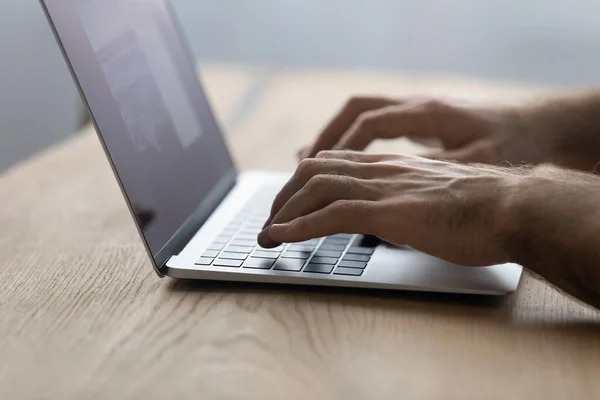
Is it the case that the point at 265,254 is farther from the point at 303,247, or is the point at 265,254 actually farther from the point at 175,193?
the point at 175,193

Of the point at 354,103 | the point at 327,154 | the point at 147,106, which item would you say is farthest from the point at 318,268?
the point at 354,103

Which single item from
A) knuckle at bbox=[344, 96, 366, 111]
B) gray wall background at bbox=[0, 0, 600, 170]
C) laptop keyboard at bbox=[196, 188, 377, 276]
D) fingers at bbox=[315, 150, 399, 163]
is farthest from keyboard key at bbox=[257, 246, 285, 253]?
gray wall background at bbox=[0, 0, 600, 170]

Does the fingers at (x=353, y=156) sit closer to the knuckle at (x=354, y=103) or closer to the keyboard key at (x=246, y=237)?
the keyboard key at (x=246, y=237)

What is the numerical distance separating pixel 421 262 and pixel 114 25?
43cm

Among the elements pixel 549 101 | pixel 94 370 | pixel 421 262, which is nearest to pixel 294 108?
pixel 549 101

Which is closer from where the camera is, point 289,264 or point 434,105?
point 289,264

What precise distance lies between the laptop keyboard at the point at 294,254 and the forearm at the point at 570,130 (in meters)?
0.37

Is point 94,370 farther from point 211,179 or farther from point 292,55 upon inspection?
point 292,55

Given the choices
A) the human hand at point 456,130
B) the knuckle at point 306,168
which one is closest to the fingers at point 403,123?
the human hand at point 456,130

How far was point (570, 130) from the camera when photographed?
42.8 inches

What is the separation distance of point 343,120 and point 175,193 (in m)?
0.31

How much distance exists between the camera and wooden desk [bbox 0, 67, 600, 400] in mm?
606

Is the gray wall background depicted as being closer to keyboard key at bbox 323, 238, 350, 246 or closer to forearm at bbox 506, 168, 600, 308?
keyboard key at bbox 323, 238, 350, 246

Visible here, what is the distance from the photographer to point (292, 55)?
241 cm
